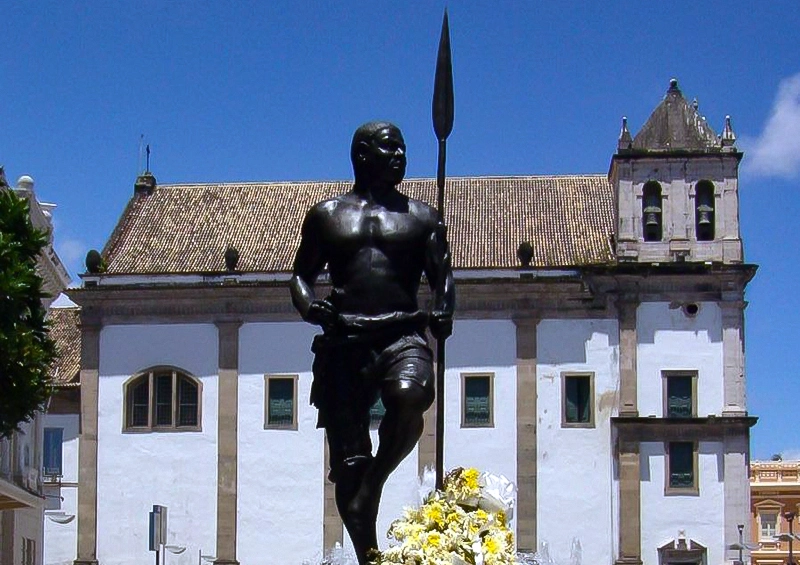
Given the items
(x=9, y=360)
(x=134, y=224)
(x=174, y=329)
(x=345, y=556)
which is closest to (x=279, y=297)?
(x=174, y=329)

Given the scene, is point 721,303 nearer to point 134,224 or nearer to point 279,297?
point 279,297

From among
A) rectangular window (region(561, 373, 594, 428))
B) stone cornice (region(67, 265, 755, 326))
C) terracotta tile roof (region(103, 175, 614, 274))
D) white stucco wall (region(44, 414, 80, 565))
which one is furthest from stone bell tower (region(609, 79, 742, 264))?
white stucco wall (region(44, 414, 80, 565))

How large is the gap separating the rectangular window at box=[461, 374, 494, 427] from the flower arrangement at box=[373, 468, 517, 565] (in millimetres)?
36606

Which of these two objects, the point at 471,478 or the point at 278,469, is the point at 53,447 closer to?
the point at 278,469

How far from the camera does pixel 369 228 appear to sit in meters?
9.41

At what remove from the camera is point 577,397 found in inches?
1772

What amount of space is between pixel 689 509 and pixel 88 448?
16.4 m

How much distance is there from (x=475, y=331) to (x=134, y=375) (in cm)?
945

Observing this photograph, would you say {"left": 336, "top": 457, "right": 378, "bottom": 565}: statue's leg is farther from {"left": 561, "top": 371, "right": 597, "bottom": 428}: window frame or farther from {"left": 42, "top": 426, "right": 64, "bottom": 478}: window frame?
{"left": 42, "top": 426, "right": 64, "bottom": 478}: window frame

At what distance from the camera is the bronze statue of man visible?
923 centimetres

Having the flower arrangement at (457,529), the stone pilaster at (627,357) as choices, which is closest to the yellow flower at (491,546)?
the flower arrangement at (457,529)

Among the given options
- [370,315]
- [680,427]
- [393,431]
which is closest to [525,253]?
[680,427]

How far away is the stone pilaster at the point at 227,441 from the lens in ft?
147

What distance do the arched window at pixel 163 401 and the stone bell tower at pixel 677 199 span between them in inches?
487
